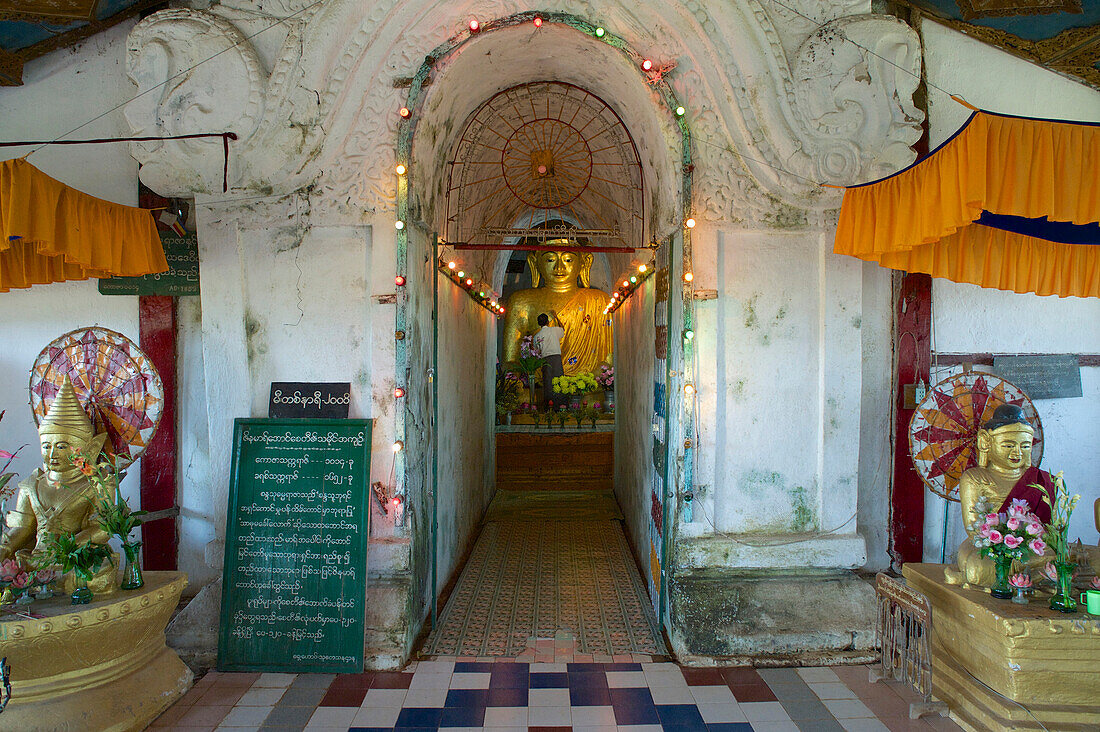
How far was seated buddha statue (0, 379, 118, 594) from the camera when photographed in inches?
137

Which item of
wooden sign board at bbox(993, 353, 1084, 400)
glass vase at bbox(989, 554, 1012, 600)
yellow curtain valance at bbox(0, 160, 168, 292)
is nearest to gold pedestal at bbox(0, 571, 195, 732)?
yellow curtain valance at bbox(0, 160, 168, 292)

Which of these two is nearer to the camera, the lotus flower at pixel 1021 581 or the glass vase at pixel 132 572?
the lotus flower at pixel 1021 581

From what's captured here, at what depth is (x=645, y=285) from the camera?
568 cm

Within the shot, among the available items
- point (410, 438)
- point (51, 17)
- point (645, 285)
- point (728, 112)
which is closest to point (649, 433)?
point (645, 285)

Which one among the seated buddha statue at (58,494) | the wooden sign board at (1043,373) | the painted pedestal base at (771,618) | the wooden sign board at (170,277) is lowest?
the painted pedestal base at (771,618)

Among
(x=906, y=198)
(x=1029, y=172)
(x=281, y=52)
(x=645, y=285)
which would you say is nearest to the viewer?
(x=1029, y=172)

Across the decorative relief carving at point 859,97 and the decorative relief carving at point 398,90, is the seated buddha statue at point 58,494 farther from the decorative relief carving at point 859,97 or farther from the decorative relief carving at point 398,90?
the decorative relief carving at point 859,97

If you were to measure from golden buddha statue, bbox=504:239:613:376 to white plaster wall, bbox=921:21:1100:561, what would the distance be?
7.02 meters

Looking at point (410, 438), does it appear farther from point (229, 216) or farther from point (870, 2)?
point (870, 2)

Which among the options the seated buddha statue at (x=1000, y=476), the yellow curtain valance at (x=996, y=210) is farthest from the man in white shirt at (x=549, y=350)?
the seated buddha statue at (x=1000, y=476)

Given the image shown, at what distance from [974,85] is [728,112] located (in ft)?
5.94

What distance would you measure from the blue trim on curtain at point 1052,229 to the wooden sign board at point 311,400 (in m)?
3.92

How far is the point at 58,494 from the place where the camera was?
11.6 ft

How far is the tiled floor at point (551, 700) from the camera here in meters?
3.23
